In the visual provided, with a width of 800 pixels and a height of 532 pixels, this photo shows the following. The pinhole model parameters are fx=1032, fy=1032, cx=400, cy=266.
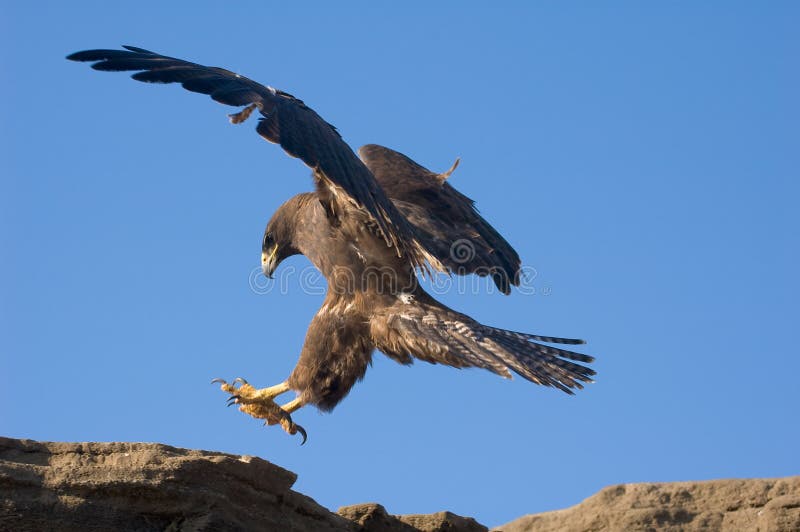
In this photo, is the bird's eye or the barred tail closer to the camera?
the barred tail

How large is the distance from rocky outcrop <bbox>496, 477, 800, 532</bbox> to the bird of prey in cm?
85

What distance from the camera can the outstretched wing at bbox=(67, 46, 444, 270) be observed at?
18.2 ft

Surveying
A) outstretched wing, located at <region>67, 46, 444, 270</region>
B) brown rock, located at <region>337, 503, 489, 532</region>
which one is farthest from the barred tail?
brown rock, located at <region>337, 503, 489, 532</region>

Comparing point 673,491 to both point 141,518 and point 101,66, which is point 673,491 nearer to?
point 141,518

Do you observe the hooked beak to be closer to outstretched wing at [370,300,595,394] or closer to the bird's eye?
the bird's eye

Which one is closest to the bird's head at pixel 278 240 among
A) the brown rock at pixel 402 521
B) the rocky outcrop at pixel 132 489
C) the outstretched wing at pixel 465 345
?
the outstretched wing at pixel 465 345

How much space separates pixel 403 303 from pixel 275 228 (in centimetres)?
126

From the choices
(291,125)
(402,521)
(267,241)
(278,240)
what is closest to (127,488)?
(402,521)

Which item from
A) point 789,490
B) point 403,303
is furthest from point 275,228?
point 789,490

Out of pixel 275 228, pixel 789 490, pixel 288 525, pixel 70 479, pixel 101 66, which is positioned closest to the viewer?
pixel 70 479

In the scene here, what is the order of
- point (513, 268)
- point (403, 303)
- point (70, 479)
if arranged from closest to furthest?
point (70, 479) < point (403, 303) < point (513, 268)

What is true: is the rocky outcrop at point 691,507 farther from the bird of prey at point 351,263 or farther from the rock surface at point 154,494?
the bird of prey at point 351,263

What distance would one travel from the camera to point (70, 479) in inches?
149

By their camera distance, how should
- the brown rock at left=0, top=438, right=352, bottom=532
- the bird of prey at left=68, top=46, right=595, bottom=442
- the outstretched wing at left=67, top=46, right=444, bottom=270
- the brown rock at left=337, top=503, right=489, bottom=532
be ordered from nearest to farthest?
the brown rock at left=0, top=438, right=352, bottom=532
the brown rock at left=337, top=503, right=489, bottom=532
the outstretched wing at left=67, top=46, right=444, bottom=270
the bird of prey at left=68, top=46, right=595, bottom=442
